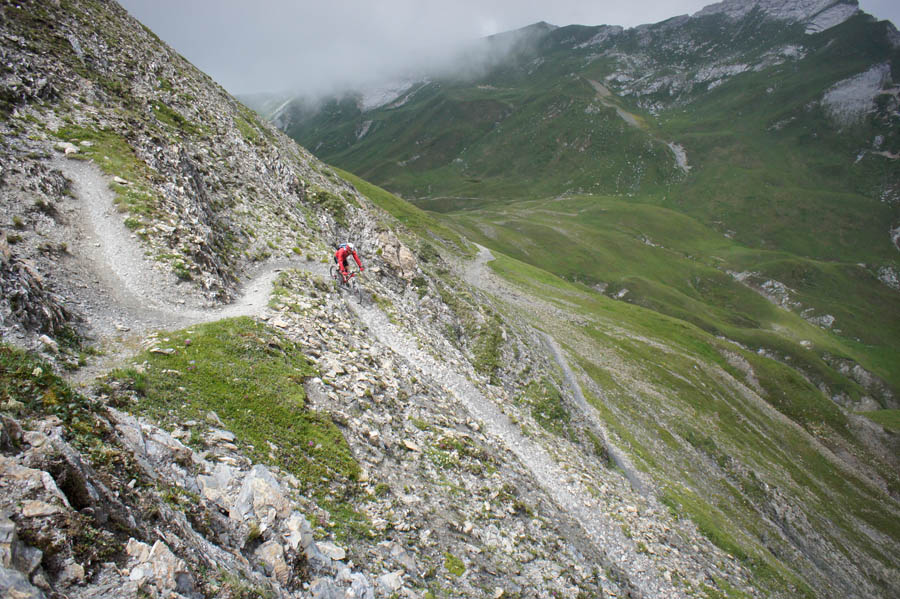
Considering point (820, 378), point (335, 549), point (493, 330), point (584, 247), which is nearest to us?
point (335, 549)

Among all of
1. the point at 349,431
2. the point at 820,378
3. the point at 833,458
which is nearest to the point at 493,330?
the point at 349,431

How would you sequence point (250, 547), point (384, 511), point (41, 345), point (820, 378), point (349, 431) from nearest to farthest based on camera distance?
point (250, 547), point (41, 345), point (384, 511), point (349, 431), point (820, 378)

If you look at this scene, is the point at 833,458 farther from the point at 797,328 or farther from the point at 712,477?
the point at 797,328

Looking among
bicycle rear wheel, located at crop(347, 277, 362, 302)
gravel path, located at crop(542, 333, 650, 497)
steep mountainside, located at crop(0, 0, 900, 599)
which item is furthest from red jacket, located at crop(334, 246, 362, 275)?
gravel path, located at crop(542, 333, 650, 497)

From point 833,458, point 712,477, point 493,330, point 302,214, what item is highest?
point 302,214

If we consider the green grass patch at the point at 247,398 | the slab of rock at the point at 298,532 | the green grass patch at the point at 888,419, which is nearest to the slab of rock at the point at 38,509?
the slab of rock at the point at 298,532

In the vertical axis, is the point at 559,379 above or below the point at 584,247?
below

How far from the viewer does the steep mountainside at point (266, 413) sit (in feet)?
26.8

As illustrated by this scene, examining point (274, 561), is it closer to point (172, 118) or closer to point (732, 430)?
point (172, 118)

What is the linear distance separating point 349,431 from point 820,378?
165411 mm

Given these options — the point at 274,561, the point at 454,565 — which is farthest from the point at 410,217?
the point at 274,561

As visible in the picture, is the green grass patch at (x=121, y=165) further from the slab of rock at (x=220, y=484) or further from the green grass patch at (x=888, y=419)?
the green grass patch at (x=888, y=419)

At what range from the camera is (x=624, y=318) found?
103250mm

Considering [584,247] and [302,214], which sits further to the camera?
[584,247]
